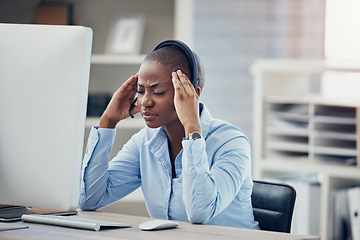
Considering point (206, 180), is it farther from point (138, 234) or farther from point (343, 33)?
point (343, 33)

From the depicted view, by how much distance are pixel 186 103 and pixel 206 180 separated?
215mm

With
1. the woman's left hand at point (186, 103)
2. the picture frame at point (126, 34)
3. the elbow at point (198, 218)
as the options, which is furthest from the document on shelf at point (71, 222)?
the picture frame at point (126, 34)

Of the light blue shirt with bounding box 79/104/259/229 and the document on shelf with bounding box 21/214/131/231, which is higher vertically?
the light blue shirt with bounding box 79/104/259/229

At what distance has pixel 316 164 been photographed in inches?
116

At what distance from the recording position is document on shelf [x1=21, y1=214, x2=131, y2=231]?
139 cm

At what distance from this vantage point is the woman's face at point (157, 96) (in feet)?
5.33

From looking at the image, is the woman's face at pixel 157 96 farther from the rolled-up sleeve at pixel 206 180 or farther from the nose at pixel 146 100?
the rolled-up sleeve at pixel 206 180

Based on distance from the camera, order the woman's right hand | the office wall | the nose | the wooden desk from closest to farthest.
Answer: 1. the wooden desk
2. the nose
3. the woman's right hand
4. the office wall

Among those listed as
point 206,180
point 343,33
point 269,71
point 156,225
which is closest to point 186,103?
point 206,180

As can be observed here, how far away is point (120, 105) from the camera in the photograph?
180 cm

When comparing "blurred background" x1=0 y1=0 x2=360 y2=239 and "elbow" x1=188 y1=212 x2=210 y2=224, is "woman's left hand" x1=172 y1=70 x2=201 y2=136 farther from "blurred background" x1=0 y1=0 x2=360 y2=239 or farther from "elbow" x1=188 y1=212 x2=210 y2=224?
"blurred background" x1=0 y1=0 x2=360 y2=239

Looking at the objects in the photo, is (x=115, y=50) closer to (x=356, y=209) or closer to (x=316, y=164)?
(x=316, y=164)

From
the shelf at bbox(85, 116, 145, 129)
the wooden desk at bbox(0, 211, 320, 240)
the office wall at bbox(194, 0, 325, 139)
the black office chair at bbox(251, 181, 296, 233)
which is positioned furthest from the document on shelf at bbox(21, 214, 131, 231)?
the office wall at bbox(194, 0, 325, 139)

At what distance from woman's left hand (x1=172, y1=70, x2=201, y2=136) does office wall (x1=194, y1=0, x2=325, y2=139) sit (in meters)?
2.34
